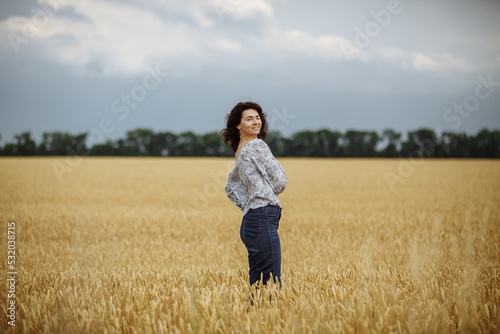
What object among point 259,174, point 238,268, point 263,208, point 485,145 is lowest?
point 238,268

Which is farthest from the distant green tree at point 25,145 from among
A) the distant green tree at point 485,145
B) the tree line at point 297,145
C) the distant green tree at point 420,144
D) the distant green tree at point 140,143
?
the distant green tree at point 485,145

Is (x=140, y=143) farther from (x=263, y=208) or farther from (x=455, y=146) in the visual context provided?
(x=263, y=208)

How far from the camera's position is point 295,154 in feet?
221

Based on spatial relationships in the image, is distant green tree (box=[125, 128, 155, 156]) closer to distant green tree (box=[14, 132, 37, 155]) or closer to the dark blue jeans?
distant green tree (box=[14, 132, 37, 155])

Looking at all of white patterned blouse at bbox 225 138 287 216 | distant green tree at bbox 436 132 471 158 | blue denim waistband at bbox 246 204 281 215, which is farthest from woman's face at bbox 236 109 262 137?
distant green tree at bbox 436 132 471 158

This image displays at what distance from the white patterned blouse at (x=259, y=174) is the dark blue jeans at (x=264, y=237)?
0.22 ft

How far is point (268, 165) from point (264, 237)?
1.91 ft

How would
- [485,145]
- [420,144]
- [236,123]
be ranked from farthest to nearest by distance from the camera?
[420,144]
[485,145]
[236,123]

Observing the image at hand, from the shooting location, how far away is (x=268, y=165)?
9.11 ft

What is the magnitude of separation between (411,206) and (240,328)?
9.98 m

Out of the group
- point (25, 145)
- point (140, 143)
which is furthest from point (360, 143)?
point (25, 145)

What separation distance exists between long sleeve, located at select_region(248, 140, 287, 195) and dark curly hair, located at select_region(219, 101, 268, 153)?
368 mm

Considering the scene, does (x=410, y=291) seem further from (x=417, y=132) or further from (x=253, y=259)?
(x=417, y=132)

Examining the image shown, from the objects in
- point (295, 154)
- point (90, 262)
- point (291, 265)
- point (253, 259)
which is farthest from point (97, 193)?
point (295, 154)
